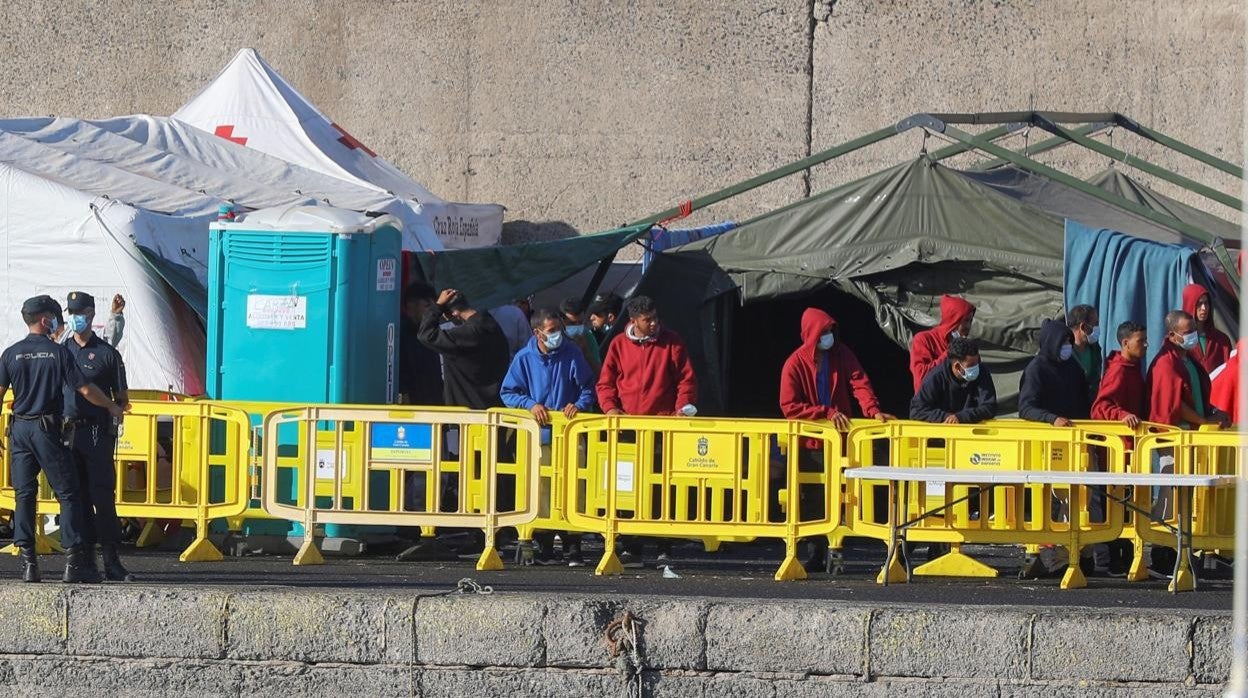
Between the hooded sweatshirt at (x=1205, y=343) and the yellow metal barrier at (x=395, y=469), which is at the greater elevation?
the hooded sweatshirt at (x=1205, y=343)

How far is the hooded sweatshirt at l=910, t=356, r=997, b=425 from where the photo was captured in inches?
426

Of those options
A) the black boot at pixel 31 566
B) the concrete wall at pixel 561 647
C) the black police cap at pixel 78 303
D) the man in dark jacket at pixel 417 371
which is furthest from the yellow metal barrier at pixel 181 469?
the concrete wall at pixel 561 647

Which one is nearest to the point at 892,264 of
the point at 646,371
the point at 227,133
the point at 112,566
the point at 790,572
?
the point at 646,371

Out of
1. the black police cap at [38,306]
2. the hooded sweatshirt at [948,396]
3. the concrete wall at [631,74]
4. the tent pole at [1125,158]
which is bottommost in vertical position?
the hooded sweatshirt at [948,396]

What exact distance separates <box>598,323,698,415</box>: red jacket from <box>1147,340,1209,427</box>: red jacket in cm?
263

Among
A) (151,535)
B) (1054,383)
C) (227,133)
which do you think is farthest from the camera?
(227,133)

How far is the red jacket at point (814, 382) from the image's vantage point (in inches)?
428

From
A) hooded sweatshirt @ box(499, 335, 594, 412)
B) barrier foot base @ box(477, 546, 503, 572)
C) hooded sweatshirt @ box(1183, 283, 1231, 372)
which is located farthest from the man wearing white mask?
barrier foot base @ box(477, 546, 503, 572)

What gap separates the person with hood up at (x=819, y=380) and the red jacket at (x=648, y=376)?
23.7 inches

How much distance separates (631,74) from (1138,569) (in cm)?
1126

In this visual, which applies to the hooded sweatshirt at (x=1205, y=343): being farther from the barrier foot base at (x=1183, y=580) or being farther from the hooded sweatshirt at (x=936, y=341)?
the barrier foot base at (x=1183, y=580)

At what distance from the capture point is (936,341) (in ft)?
40.3

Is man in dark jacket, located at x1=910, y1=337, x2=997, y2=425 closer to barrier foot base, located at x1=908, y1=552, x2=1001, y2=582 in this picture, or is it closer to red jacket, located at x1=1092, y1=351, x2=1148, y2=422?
red jacket, located at x1=1092, y1=351, x2=1148, y2=422

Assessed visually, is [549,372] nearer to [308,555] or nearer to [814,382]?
[814,382]
